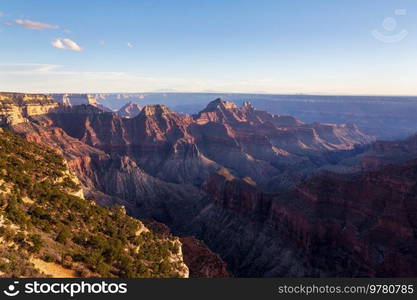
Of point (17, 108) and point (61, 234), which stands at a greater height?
point (17, 108)

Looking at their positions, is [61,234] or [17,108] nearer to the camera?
[61,234]

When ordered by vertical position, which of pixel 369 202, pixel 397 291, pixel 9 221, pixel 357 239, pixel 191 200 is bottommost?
pixel 191 200

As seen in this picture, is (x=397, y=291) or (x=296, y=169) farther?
(x=296, y=169)

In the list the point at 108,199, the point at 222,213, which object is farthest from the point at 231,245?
the point at 108,199

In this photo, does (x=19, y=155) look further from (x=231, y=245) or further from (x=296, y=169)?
(x=296, y=169)

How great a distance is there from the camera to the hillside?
30.0 meters

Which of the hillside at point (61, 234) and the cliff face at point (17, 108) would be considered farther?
the cliff face at point (17, 108)

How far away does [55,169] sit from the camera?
53.1 m

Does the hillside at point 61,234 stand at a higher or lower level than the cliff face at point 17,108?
lower

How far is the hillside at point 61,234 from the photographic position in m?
30.0

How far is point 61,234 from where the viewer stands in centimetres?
3512

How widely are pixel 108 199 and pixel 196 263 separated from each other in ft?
254

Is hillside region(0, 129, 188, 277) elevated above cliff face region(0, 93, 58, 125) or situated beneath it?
situated beneath

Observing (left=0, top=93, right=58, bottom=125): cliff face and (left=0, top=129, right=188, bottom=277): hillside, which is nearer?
(left=0, top=129, right=188, bottom=277): hillside
